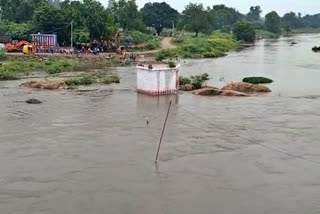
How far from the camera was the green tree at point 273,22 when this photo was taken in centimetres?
15688

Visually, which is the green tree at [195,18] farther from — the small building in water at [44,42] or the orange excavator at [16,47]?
the orange excavator at [16,47]

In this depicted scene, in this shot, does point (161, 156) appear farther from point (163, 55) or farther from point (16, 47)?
point (16, 47)

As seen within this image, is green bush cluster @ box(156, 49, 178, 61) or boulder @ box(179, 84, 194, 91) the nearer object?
boulder @ box(179, 84, 194, 91)

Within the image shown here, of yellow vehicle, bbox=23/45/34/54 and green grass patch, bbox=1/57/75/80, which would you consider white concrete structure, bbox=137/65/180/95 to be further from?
yellow vehicle, bbox=23/45/34/54

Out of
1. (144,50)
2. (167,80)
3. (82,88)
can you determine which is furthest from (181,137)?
(144,50)

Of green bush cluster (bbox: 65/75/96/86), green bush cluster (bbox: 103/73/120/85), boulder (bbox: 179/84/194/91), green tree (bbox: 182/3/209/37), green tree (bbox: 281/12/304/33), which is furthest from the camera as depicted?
green tree (bbox: 281/12/304/33)

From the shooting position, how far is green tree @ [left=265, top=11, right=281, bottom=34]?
156875 mm

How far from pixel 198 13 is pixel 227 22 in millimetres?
63974

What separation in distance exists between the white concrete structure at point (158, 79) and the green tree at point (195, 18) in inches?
2586

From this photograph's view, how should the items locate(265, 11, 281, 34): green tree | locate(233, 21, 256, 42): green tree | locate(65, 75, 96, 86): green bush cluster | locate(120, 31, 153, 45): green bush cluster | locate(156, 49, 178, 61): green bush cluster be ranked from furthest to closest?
locate(265, 11, 281, 34): green tree, locate(233, 21, 256, 42): green tree, locate(120, 31, 153, 45): green bush cluster, locate(156, 49, 178, 61): green bush cluster, locate(65, 75, 96, 86): green bush cluster

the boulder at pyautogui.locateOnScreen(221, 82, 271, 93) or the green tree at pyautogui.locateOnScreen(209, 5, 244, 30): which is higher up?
the green tree at pyautogui.locateOnScreen(209, 5, 244, 30)

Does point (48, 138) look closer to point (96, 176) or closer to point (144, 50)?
point (96, 176)

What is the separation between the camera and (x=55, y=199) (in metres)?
12.7

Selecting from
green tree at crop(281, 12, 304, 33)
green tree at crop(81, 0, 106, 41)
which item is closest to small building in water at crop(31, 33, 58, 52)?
green tree at crop(81, 0, 106, 41)
